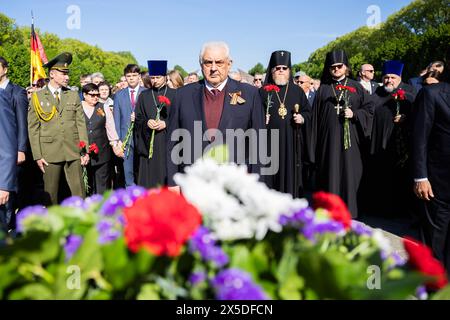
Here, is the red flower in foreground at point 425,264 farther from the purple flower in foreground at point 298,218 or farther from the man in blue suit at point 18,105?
the man in blue suit at point 18,105

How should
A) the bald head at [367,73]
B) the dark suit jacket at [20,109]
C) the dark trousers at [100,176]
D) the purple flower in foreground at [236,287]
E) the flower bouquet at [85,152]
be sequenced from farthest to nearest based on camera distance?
1. the bald head at [367,73]
2. the dark trousers at [100,176]
3. the flower bouquet at [85,152]
4. the dark suit jacket at [20,109]
5. the purple flower in foreground at [236,287]

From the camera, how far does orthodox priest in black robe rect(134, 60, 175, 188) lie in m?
8.16

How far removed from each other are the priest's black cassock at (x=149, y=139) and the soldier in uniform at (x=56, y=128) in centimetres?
125

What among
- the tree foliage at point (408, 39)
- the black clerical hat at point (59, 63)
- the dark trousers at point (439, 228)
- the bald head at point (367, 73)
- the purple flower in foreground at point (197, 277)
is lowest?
the dark trousers at point (439, 228)

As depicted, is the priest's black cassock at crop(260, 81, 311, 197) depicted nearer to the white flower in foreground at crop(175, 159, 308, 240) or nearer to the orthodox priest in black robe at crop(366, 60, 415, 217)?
the orthodox priest in black robe at crop(366, 60, 415, 217)

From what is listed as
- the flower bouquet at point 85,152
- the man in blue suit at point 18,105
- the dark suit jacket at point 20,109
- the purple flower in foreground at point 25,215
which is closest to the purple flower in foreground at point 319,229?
the purple flower in foreground at point 25,215

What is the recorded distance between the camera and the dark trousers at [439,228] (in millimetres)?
4457

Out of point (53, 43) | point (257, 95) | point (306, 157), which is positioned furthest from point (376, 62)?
point (53, 43)

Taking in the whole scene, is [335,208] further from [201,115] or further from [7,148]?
[7,148]

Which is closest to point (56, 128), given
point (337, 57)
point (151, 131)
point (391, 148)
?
point (151, 131)

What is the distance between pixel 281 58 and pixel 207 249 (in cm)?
715

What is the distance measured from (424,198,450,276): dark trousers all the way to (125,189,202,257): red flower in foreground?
12.9 feet
